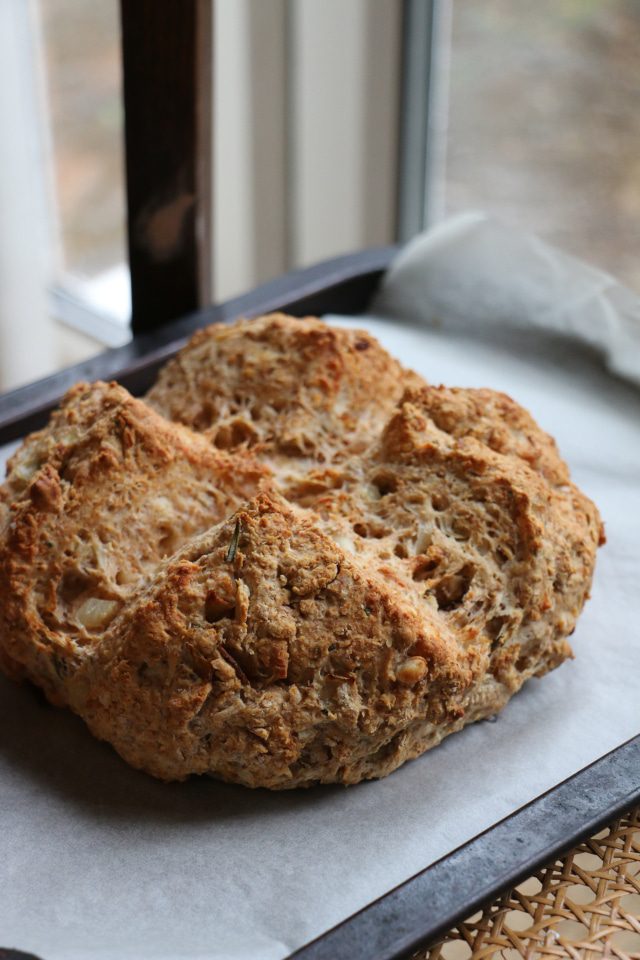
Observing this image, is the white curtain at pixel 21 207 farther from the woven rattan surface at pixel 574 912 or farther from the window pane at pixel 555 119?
the woven rattan surface at pixel 574 912

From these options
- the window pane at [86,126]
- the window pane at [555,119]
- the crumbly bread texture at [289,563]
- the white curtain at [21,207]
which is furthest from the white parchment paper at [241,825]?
the window pane at [86,126]

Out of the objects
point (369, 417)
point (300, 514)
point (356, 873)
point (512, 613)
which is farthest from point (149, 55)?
point (356, 873)

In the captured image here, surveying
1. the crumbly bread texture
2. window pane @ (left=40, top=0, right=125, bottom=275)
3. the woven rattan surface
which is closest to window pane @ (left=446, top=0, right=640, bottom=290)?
window pane @ (left=40, top=0, right=125, bottom=275)

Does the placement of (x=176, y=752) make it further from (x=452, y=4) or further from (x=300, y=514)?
(x=452, y=4)

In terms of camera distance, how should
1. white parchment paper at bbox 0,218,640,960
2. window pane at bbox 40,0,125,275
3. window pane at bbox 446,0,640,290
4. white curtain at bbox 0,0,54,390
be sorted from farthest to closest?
window pane at bbox 40,0,125,275 → white curtain at bbox 0,0,54,390 → window pane at bbox 446,0,640,290 → white parchment paper at bbox 0,218,640,960

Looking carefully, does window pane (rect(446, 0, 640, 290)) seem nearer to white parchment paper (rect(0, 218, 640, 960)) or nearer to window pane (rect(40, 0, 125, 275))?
window pane (rect(40, 0, 125, 275))

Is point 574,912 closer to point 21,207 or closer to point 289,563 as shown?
point 289,563
